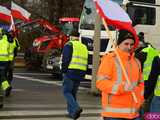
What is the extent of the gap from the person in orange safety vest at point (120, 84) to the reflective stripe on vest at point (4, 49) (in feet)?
28.7

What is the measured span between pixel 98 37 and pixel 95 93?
160cm

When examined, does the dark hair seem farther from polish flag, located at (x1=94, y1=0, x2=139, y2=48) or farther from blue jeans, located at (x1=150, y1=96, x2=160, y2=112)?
blue jeans, located at (x1=150, y1=96, x2=160, y2=112)

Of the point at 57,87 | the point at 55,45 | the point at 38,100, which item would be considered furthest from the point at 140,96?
the point at 55,45

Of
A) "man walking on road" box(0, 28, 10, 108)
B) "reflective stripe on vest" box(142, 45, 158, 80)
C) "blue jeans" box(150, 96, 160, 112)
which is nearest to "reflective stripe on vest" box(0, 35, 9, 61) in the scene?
"man walking on road" box(0, 28, 10, 108)

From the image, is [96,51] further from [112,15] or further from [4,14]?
[112,15]

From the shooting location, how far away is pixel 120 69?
22.0 feet

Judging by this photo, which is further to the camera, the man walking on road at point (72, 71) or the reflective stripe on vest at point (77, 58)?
the reflective stripe on vest at point (77, 58)

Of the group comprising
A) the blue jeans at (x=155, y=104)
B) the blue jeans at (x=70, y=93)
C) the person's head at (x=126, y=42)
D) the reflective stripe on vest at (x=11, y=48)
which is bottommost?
the blue jeans at (x=70, y=93)

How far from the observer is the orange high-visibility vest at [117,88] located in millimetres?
6613

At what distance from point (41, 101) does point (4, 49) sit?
5.21 ft

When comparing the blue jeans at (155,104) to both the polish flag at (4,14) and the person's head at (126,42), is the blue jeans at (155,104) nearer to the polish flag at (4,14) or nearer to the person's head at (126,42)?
the person's head at (126,42)

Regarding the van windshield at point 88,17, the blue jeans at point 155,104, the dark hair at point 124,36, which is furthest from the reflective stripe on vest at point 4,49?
the dark hair at point 124,36

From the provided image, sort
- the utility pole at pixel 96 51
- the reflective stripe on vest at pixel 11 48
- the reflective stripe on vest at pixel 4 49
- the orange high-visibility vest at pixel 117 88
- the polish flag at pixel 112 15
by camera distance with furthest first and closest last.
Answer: the utility pole at pixel 96 51 < the reflective stripe on vest at pixel 11 48 < the reflective stripe on vest at pixel 4 49 < the polish flag at pixel 112 15 < the orange high-visibility vest at pixel 117 88

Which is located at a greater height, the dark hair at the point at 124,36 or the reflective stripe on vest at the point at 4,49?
the dark hair at the point at 124,36
